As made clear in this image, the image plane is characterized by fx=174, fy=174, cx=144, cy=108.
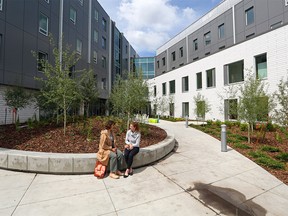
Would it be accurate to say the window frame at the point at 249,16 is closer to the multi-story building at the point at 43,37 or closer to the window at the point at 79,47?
the multi-story building at the point at 43,37

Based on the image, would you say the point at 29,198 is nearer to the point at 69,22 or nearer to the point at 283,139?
the point at 283,139

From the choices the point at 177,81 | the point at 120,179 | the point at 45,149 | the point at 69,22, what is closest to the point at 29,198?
the point at 120,179

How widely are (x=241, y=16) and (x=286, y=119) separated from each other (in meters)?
20.4

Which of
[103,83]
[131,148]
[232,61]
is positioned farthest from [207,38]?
[131,148]

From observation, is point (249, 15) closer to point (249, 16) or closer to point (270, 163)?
point (249, 16)

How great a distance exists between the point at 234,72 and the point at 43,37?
19.7 metres

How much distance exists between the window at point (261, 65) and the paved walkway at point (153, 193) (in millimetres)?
12675

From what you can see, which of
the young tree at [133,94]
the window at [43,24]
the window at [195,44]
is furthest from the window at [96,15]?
the young tree at [133,94]

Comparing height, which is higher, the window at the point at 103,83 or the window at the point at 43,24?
the window at the point at 43,24

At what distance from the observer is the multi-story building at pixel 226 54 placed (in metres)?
14.3

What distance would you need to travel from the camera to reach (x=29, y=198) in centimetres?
346

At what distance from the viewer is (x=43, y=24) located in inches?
683

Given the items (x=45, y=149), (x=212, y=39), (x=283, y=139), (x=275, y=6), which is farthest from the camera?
(x=212, y=39)

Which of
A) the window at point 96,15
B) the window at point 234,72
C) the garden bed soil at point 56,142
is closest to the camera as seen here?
the garden bed soil at point 56,142
